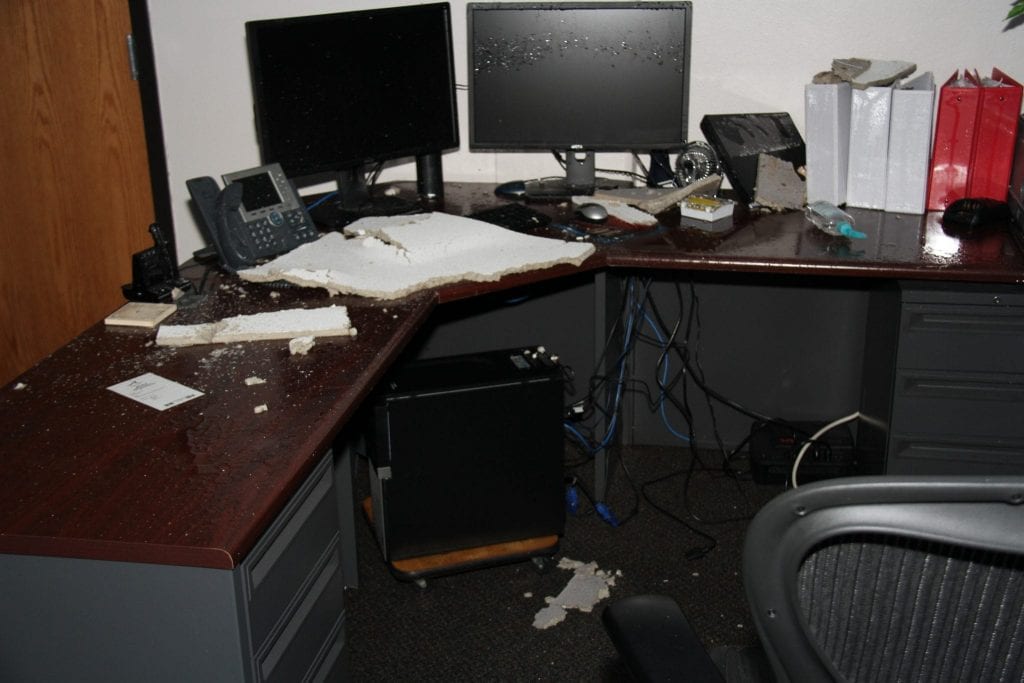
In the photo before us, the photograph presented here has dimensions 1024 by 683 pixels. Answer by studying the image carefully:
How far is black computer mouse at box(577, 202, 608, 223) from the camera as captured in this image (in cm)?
249

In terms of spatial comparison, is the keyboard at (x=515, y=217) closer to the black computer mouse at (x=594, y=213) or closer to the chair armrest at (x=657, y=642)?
the black computer mouse at (x=594, y=213)

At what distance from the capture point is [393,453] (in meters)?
2.25

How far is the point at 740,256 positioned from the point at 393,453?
33.9 inches

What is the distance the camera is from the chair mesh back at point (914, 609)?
978mm

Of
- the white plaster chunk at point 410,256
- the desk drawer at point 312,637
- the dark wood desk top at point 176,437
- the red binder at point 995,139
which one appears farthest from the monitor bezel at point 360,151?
the red binder at point 995,139

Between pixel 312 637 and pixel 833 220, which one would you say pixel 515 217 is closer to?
pixel 833 220

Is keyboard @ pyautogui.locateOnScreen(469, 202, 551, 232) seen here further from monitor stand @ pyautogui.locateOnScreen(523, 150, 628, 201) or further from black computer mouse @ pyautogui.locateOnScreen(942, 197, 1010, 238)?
black computer mouse @ pyautogui.locateOnScreen(942, 197, 1010, 238)

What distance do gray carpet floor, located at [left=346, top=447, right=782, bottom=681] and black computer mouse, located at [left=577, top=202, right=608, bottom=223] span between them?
2.50 ft

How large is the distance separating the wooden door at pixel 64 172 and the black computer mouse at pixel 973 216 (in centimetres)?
216

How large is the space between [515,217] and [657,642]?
5.02ft

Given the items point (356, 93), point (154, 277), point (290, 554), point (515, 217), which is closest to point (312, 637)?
point (290, 554)

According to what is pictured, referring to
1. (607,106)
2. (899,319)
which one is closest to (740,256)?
(899,319)

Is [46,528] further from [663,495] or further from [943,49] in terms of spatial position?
[943,49]

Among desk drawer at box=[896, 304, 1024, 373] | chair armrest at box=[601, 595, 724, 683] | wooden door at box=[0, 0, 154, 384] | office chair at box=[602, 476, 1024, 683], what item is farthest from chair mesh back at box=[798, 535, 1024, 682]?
wooden door at box=[0, 0, 154, 384]
